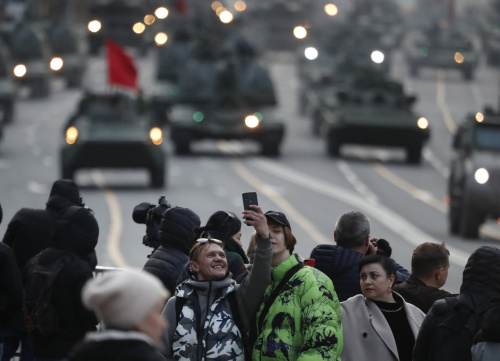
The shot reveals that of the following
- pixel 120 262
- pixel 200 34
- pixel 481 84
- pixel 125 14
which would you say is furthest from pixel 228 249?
pixel 481 84

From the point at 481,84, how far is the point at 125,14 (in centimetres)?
1765

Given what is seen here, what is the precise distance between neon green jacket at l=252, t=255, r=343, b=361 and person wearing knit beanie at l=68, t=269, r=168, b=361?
226cm

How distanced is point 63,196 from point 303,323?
2.82 metres

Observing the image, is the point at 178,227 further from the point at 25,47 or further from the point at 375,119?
the point at 25,47

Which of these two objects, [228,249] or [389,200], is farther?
[389,200]

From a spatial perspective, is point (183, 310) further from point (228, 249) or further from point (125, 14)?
point (125, 14)

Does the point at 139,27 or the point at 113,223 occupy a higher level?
the point at 139,27

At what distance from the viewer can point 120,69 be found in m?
35.5

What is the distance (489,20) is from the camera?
8056 centimetres

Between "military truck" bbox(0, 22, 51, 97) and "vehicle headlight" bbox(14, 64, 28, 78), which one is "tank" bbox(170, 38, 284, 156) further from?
"military truck" bbox(0, 22, 51, 97)

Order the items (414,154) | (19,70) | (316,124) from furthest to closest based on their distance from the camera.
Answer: (19,70)
(316,124)
(414,154)

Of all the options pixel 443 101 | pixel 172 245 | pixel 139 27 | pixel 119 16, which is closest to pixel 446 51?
pixel 443 101

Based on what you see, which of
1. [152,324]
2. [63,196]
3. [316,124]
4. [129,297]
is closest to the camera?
[129,297]

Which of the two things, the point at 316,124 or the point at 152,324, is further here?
the point at 316,124
